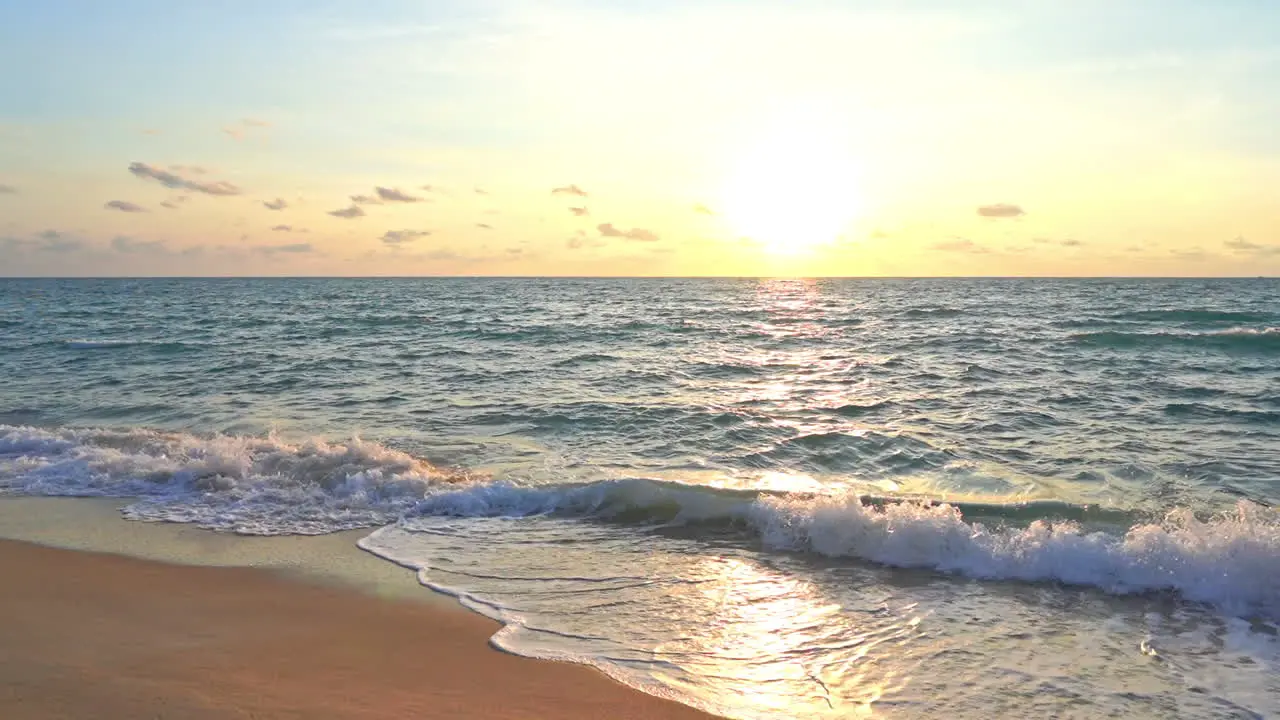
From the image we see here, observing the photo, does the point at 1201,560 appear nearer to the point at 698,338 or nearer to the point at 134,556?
the point at 134,556

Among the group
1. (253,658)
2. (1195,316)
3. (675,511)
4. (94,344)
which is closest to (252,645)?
(253,658)

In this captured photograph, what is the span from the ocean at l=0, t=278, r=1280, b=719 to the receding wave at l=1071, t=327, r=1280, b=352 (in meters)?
1.84

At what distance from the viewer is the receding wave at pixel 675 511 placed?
23.7ft

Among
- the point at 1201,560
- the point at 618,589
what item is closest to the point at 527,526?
the point at 618,589

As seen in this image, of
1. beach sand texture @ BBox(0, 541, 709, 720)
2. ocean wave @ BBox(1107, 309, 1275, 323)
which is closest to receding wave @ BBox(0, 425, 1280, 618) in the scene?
beach sand texture @ BBox(0, 541, 709, 720)

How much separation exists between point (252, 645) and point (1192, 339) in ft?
93.5

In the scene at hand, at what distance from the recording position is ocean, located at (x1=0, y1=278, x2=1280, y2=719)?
555 centimetres

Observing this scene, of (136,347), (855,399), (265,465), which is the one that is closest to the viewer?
(265,465)

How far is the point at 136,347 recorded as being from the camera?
25.5m

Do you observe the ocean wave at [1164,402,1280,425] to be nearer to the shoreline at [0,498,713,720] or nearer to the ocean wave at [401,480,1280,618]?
the ocean wave at [401,480,1280,618]

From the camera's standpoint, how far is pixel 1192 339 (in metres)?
25.4

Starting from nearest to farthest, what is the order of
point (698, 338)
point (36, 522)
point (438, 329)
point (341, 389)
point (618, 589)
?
point (618, 589) < point (36, 522) < point (341, 389) < point (698, 338) < point (438, 329)

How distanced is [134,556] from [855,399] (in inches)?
505

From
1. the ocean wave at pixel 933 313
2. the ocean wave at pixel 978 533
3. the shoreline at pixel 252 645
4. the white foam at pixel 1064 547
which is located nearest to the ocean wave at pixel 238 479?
the ocean wave at pixel 978 533
